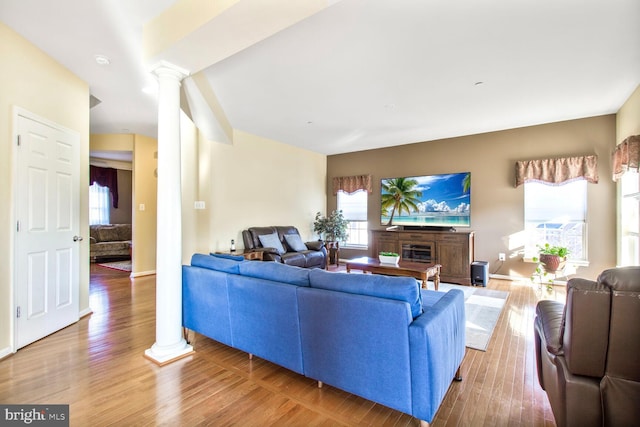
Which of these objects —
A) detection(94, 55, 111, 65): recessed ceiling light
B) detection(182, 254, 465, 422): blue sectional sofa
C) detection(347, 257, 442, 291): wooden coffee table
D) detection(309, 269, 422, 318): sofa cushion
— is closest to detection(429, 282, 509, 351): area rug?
detection(347, 257, 442, 291): wooden coffee table

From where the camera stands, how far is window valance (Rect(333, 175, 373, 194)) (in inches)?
268

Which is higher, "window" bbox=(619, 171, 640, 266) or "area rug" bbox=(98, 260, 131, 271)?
"window" bbox=(619, 171, 640, 266)

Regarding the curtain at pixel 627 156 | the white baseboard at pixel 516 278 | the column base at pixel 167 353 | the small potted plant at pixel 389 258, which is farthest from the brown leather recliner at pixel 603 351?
the white baseboard at pixel 516 278

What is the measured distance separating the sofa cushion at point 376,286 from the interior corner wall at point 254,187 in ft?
11.4

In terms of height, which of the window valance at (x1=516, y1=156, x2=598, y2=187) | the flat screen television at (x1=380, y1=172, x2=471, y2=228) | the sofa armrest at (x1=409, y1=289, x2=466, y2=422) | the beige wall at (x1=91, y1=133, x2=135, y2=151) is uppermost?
the beige wall at (x1=91, y1=133, x2=135, y2=151)

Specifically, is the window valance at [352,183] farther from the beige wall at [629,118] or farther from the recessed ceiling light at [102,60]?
the recessed ceiling light at [102,60]

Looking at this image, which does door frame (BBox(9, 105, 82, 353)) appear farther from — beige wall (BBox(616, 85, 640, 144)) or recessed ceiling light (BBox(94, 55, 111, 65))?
beige wall (BBox(616, 85, 640, 144))

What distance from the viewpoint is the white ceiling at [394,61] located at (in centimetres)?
224

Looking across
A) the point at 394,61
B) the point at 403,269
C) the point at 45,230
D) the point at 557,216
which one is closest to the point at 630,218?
the point at 557,216

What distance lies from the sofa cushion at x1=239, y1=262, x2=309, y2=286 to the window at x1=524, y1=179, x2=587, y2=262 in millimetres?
4738

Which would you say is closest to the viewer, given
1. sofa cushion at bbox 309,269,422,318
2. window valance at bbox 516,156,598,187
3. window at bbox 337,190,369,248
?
sofa cushion at bbox 309,269,422,318

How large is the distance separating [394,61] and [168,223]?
8.54ft

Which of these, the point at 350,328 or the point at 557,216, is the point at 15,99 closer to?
the point at 350,328

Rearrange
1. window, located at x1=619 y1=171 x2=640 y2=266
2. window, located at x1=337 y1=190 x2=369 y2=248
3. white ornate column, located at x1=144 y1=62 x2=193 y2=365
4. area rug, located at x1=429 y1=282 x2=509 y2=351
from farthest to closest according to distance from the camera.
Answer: window, located at x1=337 y1=190 x2=369 y2=248, window, located at x1=619 y1=171 x2=640 y2=266, area rug, located at x1=429 y1=282 x2=509 y2=351, white ornate column, located at x1=144 y1=62 x2=193 y2=365
